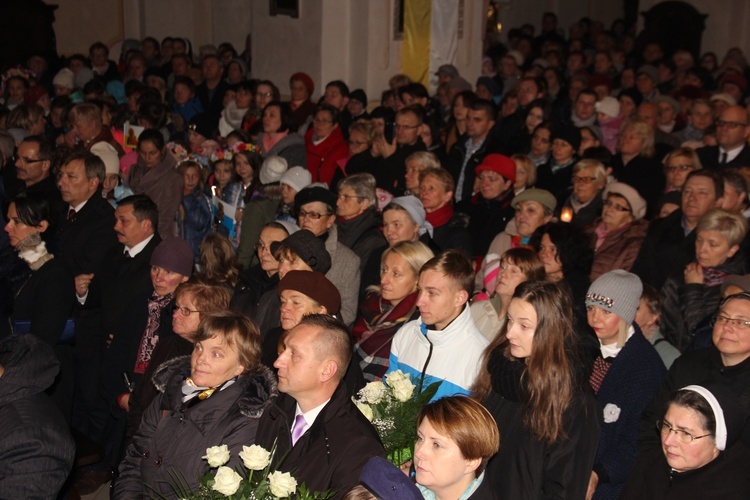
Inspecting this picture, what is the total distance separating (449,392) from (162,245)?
2.05 m

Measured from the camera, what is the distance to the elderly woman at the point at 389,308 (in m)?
4.47

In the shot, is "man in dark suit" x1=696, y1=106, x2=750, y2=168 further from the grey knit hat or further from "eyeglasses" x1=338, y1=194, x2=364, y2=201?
the grey knit hat

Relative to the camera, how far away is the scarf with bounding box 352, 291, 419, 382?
14.6ft

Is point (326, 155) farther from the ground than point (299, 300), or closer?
closer

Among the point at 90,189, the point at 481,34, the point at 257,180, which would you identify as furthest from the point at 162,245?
the point at 481,34

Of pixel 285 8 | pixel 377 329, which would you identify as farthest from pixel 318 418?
pixel 285 8

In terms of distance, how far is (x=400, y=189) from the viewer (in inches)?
300

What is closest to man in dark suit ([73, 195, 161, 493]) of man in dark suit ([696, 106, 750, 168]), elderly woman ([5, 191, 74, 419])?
elderly woman ([5, 191, 74, 419])

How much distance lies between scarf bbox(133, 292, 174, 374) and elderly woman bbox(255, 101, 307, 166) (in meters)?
3.20

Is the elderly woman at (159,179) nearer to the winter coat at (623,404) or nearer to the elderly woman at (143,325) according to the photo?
the elderly woman at (143,325)

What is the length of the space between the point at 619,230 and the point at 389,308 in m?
2.04

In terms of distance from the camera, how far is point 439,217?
630cm

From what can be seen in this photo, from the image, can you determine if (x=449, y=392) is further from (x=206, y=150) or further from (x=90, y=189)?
(x=206, y=150)

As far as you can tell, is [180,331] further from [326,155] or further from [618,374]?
[326,155]
